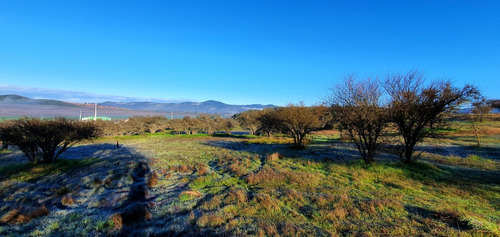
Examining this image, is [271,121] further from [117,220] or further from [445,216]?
[117,220]

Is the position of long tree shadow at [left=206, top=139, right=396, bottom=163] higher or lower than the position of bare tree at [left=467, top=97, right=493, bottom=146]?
lower

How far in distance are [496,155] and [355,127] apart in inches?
489

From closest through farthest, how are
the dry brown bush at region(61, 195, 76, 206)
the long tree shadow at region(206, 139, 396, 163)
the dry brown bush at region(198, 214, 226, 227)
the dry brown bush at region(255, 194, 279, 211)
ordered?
the dry brown bush at region(198, 214, 226, 227) → the dry brown bush at region(255, 194, 279, 211) → the dry brown bush at region(61, 195, 76, 206) → the long tree shadow at region(206, 139, 396, 163)

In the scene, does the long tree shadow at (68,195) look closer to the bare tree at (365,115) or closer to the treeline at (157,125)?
the bare tree at (365,115)

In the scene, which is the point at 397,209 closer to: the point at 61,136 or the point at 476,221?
the point at 476,221

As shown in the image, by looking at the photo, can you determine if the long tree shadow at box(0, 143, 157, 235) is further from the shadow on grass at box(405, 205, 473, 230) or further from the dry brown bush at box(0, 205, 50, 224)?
the shadow on grass at box(405, 205, 473, 230)

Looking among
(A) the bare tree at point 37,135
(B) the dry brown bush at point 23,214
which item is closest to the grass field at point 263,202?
(B) the dry brown bush at point 23,214

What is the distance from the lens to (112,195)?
7602 millimetres

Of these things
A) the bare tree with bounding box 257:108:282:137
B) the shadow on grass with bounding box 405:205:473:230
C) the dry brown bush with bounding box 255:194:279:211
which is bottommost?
the dry brown bush with bounding box 255:194:279:211

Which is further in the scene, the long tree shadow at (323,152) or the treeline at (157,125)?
the treeline at (157,125)

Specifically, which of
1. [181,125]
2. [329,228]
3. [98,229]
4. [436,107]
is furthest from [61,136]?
[181,125]

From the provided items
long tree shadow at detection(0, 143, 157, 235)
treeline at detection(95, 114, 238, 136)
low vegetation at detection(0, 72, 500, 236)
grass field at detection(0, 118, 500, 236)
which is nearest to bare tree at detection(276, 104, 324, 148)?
low vegetation at detection(0, 72, 500, 236)

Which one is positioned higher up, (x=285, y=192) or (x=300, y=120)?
(x=300, y=120)

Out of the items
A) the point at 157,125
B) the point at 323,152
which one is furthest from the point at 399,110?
the point at 157,125
